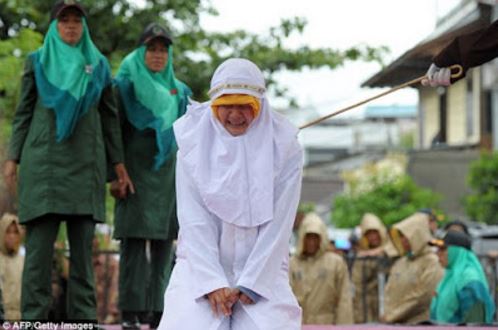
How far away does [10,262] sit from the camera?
12.4 m

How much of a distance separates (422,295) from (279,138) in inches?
247

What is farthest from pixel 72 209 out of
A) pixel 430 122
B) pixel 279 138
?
pixel 430 122

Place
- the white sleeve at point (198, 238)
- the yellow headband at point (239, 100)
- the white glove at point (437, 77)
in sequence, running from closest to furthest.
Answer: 1. the white sleeve at point (198, 238)
2. the yellow headband at point (239, 100)
3. the white glove at point (437, 77)

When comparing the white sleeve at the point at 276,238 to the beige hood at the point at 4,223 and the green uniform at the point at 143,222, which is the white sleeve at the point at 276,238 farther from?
the beige hood at the point at 4,223

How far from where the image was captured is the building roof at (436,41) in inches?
380

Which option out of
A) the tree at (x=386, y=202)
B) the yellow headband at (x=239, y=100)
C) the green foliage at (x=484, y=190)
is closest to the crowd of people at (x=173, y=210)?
the yellow headband at (x=239, y=100)

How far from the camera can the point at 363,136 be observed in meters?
84.9

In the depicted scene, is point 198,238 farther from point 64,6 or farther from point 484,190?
point 484,190

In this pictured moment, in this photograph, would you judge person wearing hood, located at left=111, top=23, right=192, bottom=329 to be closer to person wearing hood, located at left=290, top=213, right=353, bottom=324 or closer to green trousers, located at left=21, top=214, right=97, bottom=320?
green trousers, located at left=21, top=214, right=97, bottom=320

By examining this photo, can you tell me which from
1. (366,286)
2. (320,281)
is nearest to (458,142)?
(366,286)

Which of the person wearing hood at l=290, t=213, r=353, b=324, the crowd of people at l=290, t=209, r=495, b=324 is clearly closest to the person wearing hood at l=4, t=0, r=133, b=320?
the crowd of people at l=290, t=209, r=495, b=324

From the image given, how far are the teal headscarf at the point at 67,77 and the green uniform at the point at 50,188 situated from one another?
0.24ft

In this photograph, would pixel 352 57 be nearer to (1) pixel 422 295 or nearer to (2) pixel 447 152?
(1) pixel 422 295

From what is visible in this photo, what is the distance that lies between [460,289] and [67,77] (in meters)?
4.29
